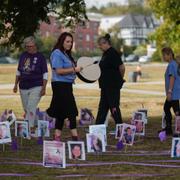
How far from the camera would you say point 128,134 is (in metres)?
8.45

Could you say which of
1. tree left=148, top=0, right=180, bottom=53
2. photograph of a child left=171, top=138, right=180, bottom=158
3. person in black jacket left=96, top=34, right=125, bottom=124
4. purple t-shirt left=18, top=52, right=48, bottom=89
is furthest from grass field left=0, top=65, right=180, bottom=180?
tree left=148, top=0, right=180, bottom=53

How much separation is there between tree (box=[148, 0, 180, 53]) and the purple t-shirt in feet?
29.6

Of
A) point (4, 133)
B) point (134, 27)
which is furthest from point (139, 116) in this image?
point (134, 27)

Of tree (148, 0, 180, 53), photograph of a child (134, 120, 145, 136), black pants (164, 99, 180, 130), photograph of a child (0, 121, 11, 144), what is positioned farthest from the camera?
tree (148, 0, 180, 53)

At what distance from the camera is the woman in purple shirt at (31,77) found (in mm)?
9805

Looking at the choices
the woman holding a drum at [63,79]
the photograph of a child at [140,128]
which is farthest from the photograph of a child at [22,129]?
the photograph of a child at [140,128]

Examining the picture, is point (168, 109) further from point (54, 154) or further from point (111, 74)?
point (54, 154)

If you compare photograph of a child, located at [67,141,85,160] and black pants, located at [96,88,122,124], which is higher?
black pants, located at [96,88,122,124]

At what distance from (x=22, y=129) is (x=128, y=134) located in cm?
187

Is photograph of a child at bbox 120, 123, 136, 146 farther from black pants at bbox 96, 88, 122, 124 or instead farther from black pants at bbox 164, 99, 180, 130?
black pants at bbox 164, 99, 180, 130

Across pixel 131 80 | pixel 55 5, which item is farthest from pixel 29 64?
pixel 131 80

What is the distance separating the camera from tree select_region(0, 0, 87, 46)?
11281 millimetres

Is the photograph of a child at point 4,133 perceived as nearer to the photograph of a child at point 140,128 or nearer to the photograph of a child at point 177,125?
the photograph of a child at point 140,128

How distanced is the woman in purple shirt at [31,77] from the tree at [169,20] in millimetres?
9022
